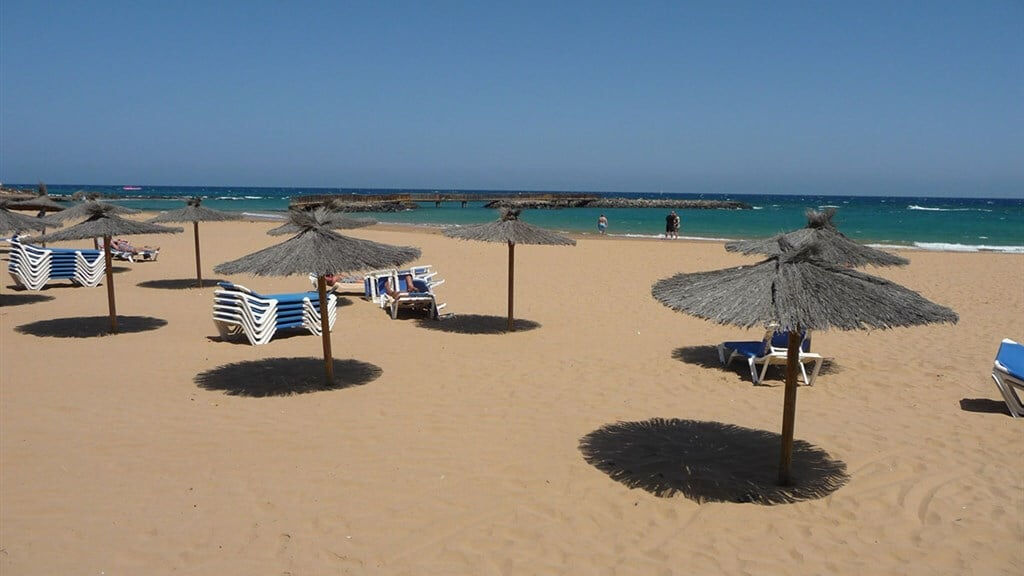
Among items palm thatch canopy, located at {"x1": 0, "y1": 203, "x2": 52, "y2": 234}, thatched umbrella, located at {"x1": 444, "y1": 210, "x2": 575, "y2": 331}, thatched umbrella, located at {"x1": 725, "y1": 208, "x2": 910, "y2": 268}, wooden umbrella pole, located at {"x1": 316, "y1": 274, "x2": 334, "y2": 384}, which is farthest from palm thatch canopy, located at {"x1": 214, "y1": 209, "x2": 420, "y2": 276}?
palm thatch canopy, located at {"x1": 0, "y1": 203, "x2": 52, "y2": 234}

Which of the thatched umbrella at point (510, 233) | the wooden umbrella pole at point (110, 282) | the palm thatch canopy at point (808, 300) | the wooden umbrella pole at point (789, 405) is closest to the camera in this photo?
the palm thatch canopy at point (808, 300)

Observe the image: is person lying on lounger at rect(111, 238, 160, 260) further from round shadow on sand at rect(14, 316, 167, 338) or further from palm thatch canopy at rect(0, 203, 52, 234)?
round shadow on sand at rect(14, 316, 167, 338)

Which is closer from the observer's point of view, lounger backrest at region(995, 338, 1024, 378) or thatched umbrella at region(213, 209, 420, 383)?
lounger backrest at region(995, 338, 1024, 378)

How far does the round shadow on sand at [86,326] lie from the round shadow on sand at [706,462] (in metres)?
7.26

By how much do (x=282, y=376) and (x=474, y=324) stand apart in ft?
11.3

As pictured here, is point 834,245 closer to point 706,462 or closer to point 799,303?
point 706,462

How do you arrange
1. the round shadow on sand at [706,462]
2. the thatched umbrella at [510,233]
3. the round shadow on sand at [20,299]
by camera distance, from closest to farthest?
1. the round shadow on sand at [706,462]
2. the thatched umbrella at [510,233]
3. the round shadow on sand at [20,299]

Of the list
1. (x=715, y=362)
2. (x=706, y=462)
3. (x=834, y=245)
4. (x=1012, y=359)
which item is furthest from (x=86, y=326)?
(x=1012, y=359)

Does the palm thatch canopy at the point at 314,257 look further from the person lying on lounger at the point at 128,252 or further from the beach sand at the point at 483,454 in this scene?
the person lying on lounger at the point at 128,252

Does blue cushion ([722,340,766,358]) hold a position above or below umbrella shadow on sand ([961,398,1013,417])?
above

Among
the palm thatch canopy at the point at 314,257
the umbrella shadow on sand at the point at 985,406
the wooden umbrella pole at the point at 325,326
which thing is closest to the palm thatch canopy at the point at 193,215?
the palm thatch canopy at the point at 314,257

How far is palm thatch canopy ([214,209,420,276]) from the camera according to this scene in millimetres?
6367

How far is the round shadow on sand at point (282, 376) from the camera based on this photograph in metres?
6.65

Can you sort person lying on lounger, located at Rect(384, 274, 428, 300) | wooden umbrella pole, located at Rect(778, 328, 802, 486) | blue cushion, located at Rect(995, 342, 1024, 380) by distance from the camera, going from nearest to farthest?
wooden umbrella pole, located at Rect(778, 328, 802, 486), blue cushion, located at Rect(995, 342, 1024, 380), person lying on lounger, located at Rect(384, 274, 428, 300)
